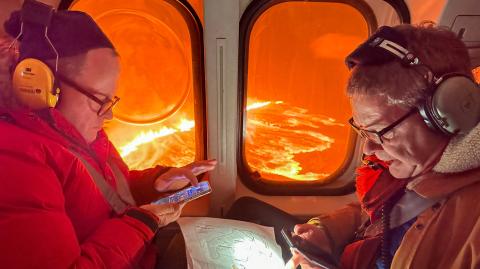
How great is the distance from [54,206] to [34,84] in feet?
1.28

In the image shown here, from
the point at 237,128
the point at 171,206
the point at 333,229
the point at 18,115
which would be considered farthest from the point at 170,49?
the point at 333,229

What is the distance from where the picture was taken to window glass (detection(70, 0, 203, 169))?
7.46 ft

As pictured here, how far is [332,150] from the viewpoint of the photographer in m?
2.75

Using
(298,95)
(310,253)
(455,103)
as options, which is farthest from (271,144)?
(455,103)

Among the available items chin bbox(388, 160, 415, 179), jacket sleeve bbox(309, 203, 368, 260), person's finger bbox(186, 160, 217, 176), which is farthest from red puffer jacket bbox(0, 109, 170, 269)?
chin bbox(388, 160, 415, 179)

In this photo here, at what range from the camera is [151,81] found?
2.50 metres

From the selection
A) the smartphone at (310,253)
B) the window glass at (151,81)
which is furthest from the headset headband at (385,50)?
the window glass at (151,81)

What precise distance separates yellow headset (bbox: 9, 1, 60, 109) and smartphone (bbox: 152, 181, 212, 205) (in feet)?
2.23

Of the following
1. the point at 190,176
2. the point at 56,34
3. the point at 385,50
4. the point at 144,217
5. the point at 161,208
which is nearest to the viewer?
the point at 385,50

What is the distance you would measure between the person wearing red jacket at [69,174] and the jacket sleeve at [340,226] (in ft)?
2.28

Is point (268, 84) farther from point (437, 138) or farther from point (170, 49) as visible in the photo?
point (437, 138)

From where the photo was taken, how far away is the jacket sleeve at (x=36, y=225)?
3.65 feet

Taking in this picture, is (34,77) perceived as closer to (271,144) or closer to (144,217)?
(144,217)

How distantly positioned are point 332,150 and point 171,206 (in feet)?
4.63
